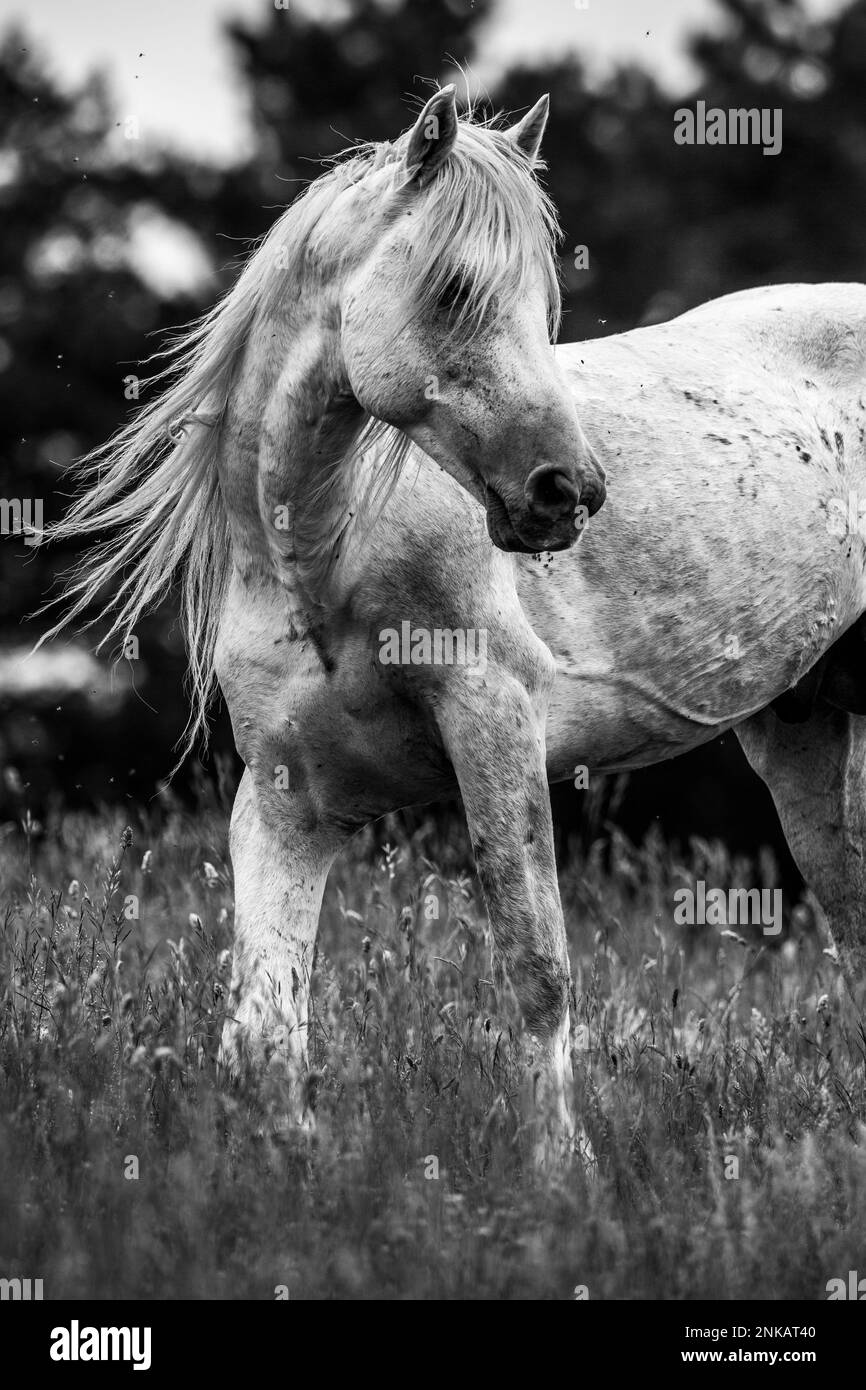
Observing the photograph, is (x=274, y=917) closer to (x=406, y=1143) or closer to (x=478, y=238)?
(x=406, y=1143)

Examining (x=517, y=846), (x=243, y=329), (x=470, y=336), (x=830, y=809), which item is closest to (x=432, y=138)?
(x=470, y=336)

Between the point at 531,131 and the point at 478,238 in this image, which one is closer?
the point at 478,238

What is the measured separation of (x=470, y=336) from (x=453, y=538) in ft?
1.69

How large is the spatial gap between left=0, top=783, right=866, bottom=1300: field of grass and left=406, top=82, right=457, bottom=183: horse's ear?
5.48ft

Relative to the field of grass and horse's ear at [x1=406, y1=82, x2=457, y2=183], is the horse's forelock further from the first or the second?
the field of grass

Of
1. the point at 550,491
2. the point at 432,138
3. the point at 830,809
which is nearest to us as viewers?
the point at 550,491

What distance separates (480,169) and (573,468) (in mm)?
708

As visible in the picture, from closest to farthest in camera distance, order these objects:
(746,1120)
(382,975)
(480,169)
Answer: (480,169) → (746,1120) → (382,975)

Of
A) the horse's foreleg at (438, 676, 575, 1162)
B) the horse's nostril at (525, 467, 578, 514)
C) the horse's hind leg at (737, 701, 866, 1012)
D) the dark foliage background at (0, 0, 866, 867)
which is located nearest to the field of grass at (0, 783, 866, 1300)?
the horse's foreleg at (438, 676, 575, 1162)

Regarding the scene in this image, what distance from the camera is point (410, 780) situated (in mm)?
4098

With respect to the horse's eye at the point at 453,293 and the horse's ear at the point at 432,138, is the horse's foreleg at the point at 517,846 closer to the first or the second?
the horse's eye at the point at 453,293

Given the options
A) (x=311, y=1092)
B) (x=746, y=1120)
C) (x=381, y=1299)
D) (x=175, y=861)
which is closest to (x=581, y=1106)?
(x=746, y=1120)

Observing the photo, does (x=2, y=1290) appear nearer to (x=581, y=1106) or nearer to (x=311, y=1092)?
(x=311, y=1092)

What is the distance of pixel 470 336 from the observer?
3520 millimetres
